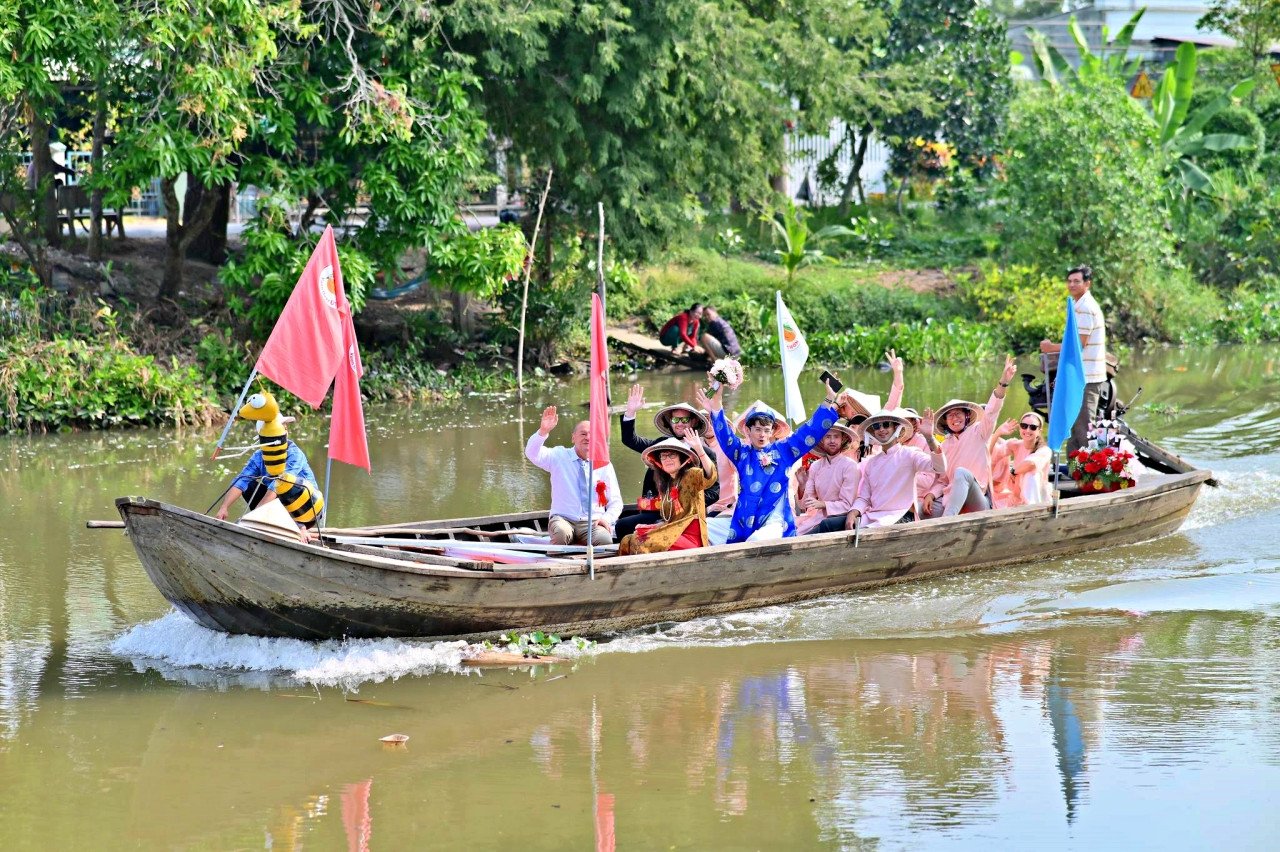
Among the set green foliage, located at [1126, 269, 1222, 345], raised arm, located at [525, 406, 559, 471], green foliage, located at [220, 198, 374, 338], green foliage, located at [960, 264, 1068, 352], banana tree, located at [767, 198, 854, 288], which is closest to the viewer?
raised arm, located at [525, 406, 559, 471]

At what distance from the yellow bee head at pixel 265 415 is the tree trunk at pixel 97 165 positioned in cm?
780

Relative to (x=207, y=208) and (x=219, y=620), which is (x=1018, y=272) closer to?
(x=207, y=208)

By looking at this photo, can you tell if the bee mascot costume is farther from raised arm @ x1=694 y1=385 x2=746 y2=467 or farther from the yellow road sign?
the yellow road sign

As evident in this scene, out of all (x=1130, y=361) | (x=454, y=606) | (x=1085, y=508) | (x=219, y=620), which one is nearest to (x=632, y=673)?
(x=454, y=606)

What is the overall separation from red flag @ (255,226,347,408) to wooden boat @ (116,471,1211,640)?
95cm

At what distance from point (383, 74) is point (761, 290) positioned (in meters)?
9.12

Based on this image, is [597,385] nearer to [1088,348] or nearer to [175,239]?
[1088,348]

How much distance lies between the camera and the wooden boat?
7910mm

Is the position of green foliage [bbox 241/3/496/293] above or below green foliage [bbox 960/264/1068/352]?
above

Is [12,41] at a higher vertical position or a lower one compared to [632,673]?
higher

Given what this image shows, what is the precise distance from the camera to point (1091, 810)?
6.30 m

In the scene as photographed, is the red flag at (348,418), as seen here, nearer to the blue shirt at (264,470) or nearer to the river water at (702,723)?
the blue shirt at (264,470)

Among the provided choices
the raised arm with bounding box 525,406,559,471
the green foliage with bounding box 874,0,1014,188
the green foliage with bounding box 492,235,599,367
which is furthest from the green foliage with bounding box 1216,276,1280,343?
the raised arm with bounding box 525,406,559,471

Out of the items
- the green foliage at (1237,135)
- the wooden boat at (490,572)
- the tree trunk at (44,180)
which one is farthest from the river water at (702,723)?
the green foliage at (1237,135)
